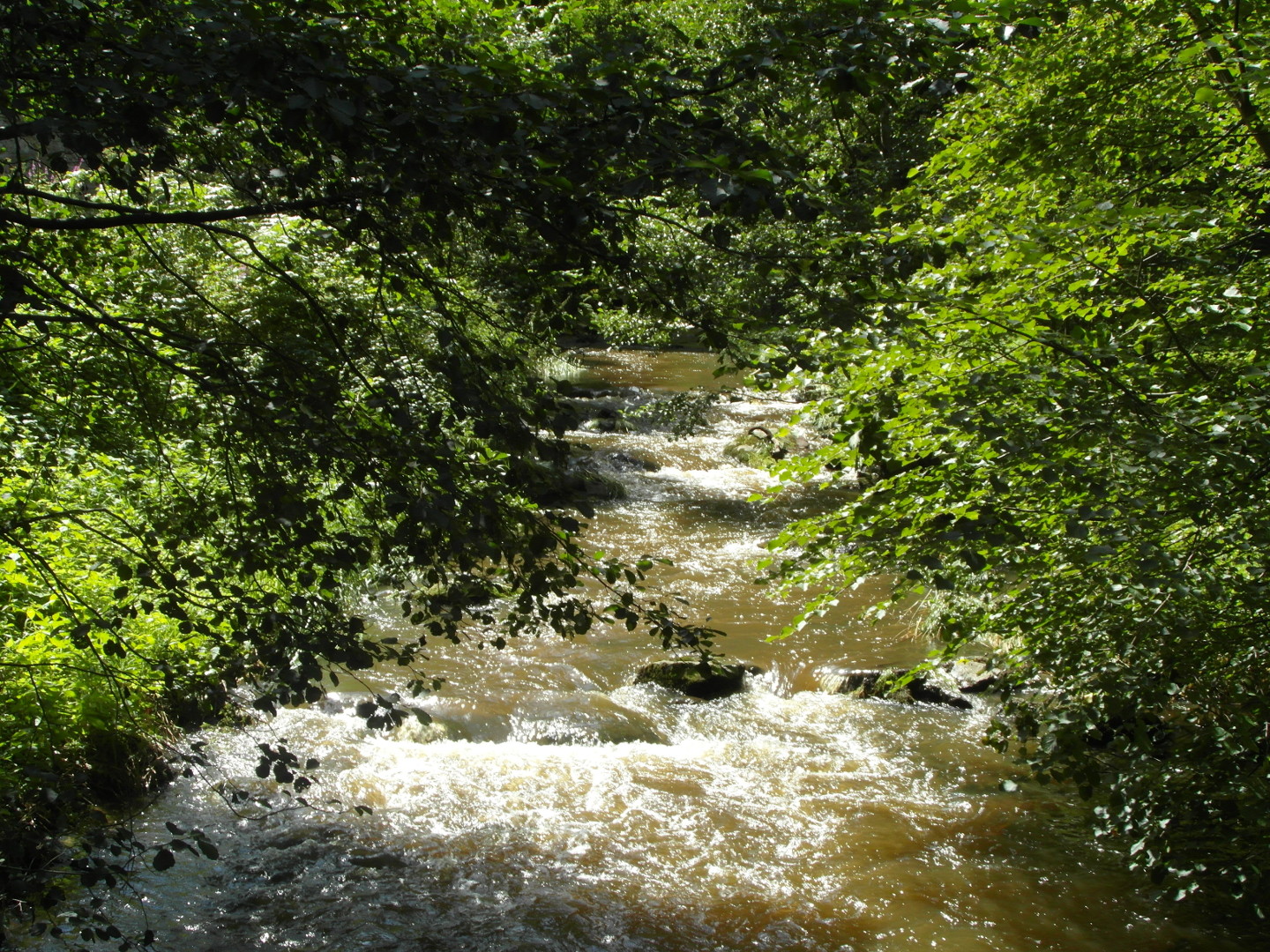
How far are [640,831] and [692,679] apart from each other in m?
2.35

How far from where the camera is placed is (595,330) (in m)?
3.73

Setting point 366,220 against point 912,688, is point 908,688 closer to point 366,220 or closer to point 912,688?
point 912,688

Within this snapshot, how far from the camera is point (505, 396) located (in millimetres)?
2744

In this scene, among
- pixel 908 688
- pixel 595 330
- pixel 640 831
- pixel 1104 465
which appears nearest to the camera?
pixel 1104 465

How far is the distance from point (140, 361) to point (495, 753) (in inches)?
152

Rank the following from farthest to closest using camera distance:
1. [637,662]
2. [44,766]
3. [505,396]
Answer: [637,662] < [44,766] < [505,396]

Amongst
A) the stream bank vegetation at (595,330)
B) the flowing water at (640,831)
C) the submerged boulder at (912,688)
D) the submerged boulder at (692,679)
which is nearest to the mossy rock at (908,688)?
the submerged boulder at (912,688)

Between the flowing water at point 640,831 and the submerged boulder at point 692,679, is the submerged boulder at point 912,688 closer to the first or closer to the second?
the flowing water at point 640,831

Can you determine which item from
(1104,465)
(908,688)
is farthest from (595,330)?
(908,688)

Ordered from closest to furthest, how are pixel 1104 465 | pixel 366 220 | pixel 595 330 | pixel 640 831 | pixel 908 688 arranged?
pixel 366 220
pixel 1104 465
pixel 595 330
pixel 640 831
pixel 908 688

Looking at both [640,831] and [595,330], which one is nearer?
[595,330]

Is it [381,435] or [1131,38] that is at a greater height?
[1131,38]

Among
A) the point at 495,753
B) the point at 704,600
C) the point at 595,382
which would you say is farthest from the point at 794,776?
the point at 595,382

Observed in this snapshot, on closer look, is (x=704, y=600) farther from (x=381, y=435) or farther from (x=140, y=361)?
(x=381, y=435)
